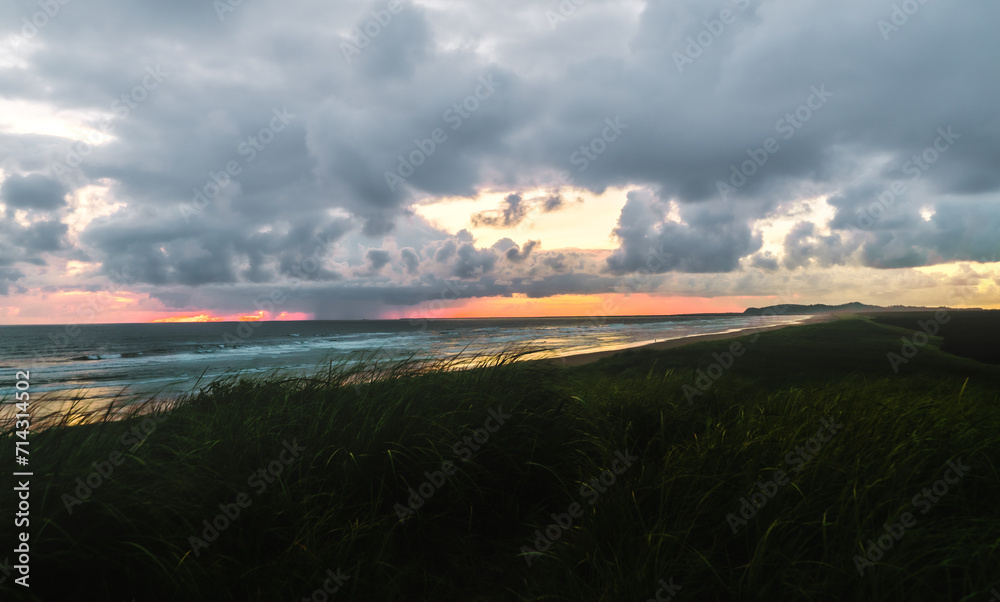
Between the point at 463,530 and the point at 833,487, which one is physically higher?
the point at 833,487

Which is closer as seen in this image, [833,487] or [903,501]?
[903,501]

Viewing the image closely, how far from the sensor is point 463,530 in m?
3.99

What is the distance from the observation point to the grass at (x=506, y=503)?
9.33 ft

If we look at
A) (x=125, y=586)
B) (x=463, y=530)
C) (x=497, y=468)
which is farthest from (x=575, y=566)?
(x=125, y=586)

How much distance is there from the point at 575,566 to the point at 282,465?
255 centimetres

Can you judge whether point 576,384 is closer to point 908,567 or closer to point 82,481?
point 908,567

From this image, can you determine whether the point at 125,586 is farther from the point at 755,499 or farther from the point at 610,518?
the point at 755,499

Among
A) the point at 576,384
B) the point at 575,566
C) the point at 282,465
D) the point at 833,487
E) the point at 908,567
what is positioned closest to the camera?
the point at 908,567

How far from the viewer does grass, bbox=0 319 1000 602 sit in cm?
284

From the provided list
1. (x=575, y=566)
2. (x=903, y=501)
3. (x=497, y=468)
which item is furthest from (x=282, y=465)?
(x=903, y=501)

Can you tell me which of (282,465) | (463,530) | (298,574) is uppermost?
(282,465)

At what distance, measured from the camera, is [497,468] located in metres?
4.55

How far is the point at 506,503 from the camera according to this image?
427 centimetres

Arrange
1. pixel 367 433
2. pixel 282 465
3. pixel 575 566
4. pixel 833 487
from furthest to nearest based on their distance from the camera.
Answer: pixel 367 433 → pixel 282 465 → pixel 833 487 → pixel 575 566
